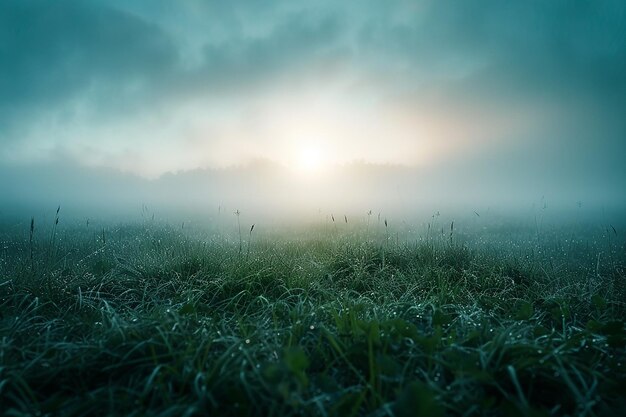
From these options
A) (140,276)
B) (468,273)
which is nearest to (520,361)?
(468,273)

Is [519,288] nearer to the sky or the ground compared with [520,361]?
nearer to the ground

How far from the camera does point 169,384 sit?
1793 mm

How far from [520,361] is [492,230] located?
1132 cm

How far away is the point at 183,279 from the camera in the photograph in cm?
468

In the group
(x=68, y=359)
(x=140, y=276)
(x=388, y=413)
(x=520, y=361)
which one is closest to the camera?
(x=388, y=413)

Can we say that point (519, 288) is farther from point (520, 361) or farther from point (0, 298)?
point (0, 298)

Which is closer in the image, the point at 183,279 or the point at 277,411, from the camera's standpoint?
the point at 277,411

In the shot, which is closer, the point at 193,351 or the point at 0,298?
the point at 193,351

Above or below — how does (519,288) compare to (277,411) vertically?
below

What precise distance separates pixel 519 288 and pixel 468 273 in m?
0.74

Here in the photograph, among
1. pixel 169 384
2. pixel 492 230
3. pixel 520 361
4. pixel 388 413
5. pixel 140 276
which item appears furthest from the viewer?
pixel 492 230

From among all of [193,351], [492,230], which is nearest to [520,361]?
[193,351]

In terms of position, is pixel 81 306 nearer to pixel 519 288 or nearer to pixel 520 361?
pixel 520 361

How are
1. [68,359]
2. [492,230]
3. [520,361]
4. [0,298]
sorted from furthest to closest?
[492,230]
[0,298]
[68,359]
[520,361]
